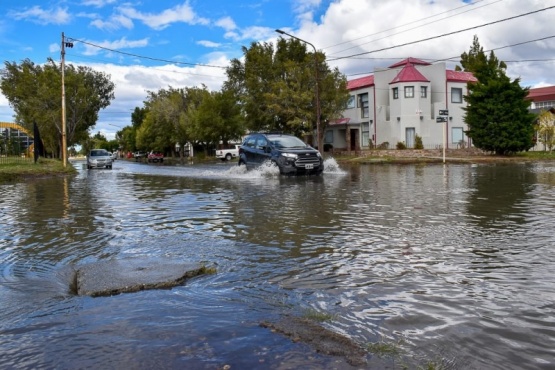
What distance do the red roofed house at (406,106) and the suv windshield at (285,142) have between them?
29493 mm

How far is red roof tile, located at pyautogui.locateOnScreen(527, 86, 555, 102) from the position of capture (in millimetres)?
78113

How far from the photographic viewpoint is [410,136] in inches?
1925

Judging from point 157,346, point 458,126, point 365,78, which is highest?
point 365,78

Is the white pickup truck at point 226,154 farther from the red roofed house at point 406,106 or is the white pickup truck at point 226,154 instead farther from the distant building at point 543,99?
the distant building at point 543,99

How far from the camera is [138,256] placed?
6141 mm

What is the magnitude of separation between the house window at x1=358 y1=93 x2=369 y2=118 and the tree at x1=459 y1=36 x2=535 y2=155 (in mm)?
13714

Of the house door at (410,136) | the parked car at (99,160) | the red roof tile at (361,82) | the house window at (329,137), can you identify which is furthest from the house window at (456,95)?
the parked car at (99,160)

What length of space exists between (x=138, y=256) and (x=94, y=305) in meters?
1.89

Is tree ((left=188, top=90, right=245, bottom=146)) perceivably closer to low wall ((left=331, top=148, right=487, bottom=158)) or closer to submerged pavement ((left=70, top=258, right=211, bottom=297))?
low wall ((left=331, top=148, right=487, bottom=158))

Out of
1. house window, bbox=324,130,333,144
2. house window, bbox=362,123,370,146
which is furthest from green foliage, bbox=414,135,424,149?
house window, bbox=324,130,333,144

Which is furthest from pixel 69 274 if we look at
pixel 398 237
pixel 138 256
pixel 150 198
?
pixel 150 198

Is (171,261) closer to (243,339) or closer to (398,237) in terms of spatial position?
(243,339)

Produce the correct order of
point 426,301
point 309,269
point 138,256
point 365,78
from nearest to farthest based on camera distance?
point 426,301, point 309,269, point 138,256, point 365,78

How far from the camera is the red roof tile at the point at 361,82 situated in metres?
52.9
